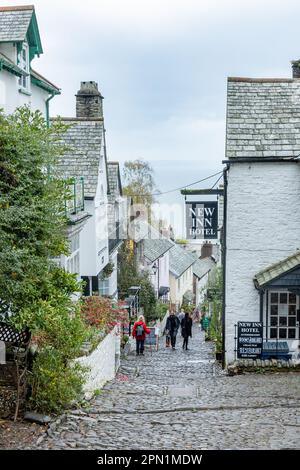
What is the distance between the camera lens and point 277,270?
64.8ft

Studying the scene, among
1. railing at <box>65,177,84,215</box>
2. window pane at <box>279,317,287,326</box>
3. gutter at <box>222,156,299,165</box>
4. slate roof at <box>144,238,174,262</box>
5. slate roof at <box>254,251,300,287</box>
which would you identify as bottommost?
slate roof at <box>144,238,174,262</box>

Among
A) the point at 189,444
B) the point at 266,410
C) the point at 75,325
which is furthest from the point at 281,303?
the point at 189,444

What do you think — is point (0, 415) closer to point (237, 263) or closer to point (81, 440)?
point (81, 440)

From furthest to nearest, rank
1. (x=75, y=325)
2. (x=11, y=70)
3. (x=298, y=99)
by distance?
(x=298, y=99)
(x=11, y=70)
(x=75, y=325)

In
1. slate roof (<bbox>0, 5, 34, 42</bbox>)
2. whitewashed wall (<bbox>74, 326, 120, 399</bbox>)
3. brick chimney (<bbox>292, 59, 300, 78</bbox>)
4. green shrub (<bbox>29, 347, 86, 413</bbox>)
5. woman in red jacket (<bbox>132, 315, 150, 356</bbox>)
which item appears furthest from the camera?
brick chimney (<bbox>292, 59, 300, 78</bbox>)

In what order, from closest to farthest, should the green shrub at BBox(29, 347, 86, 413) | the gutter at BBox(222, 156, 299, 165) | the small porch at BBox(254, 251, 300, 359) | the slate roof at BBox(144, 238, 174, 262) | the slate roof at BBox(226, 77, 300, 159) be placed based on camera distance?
the green shrub at BBox(29, 347, 86, 413)
the small porch at BBox(254, 251, 300, 359)
the gutter at BBox(222, 156, 299, 165)
the slate roof at BBox(226, 77, 300, 159)
the slate roof at BBox(144, 238, 174, 262)

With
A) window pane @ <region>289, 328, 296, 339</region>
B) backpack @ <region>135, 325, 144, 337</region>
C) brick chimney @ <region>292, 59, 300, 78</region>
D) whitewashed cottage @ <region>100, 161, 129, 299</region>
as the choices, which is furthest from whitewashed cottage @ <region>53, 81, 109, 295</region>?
window pane @ <region>289, 328, 296, 339</region>

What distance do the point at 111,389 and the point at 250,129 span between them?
385 inches

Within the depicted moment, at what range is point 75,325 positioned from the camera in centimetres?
1217

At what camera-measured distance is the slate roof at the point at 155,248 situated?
48444mm

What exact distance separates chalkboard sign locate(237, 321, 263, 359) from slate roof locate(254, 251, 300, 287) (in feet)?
4.21

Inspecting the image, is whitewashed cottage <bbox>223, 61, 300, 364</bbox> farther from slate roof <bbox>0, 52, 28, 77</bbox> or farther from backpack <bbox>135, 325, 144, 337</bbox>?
slate roof <bbox>0, 52, 28, 77</bbox>

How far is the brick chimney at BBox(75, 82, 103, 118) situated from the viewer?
3093cm

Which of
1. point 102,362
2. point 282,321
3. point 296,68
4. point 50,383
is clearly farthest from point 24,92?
point 296,68
